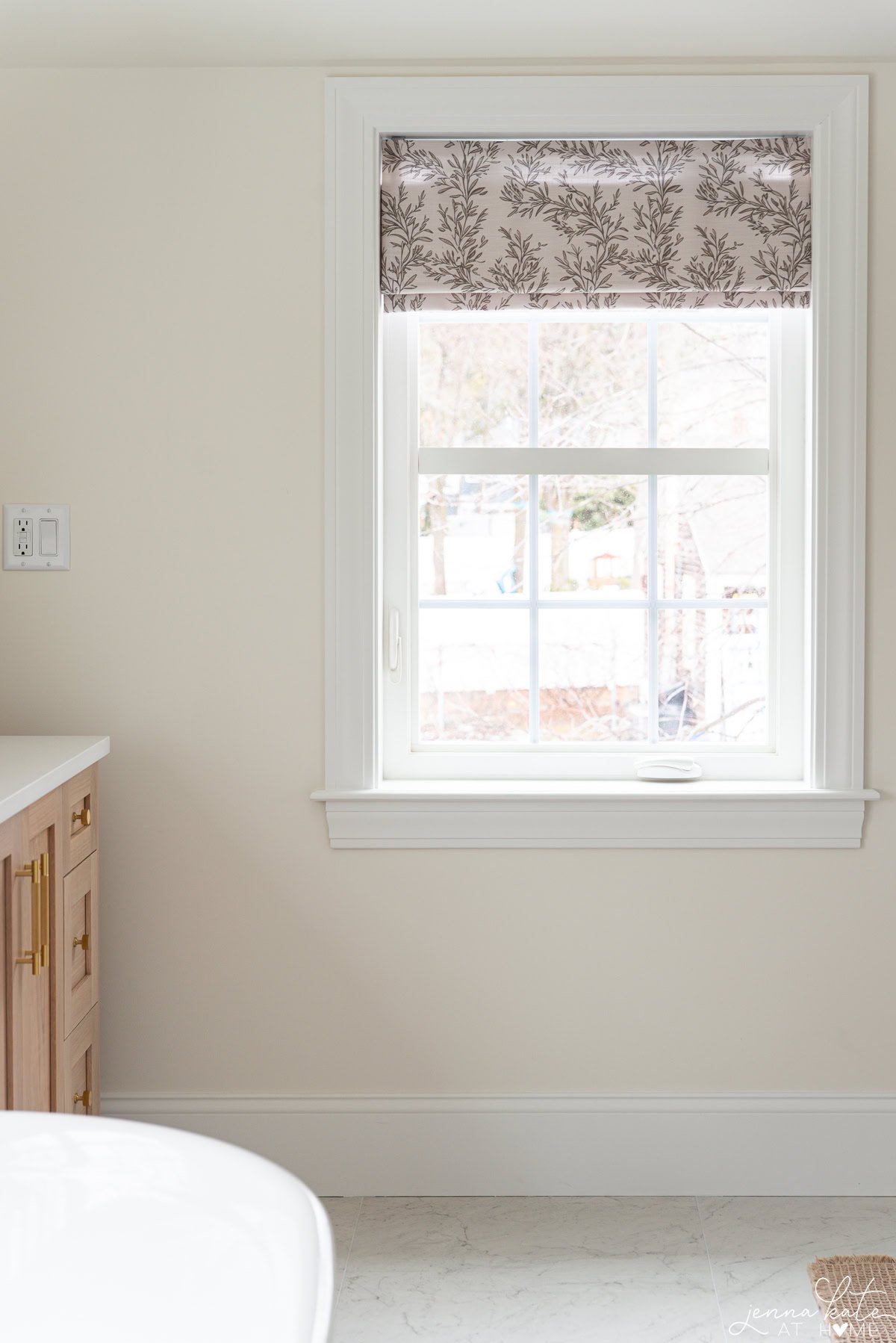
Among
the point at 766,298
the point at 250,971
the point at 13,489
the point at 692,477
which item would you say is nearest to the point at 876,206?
the point at 766,298

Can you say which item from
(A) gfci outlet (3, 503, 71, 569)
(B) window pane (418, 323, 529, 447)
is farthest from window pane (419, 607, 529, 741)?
(A) gfci outlet (3, 503, 71, 569)

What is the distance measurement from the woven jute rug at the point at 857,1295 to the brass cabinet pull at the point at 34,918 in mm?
1427

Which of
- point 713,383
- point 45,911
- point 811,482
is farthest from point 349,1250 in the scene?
point 713,383

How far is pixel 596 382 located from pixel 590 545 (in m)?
0.35

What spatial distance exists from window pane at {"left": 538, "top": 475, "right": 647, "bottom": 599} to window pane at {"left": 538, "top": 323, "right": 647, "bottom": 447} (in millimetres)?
90

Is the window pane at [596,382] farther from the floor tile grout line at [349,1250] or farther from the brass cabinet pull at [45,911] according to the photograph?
the floor tile grout line at [349,1250]

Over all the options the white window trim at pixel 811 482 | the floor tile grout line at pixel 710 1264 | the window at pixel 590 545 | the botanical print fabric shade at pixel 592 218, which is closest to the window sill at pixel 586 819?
the white window trim at pixel 811 482

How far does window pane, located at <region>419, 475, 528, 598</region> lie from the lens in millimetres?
2248

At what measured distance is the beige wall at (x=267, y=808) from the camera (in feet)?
6.88

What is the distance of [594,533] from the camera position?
7.39 feet

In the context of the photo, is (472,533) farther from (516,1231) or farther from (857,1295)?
(857,1295)

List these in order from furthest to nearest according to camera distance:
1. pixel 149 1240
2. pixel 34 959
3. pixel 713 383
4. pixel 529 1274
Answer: pixel 713 383 → pixel 529 1274 → pixel 34 959 → pixel 149 1240

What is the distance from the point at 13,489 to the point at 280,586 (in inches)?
22.8

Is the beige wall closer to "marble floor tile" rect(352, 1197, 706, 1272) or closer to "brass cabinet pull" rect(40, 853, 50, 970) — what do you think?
"marble floor tile" rect(352, 1197, 706, 1272)
